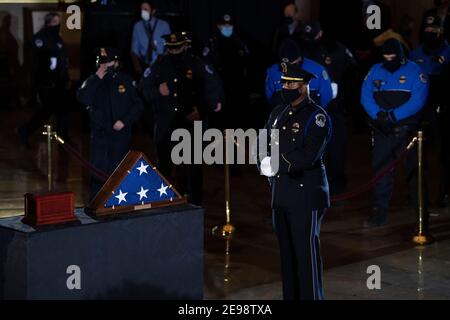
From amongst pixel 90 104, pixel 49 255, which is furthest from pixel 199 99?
pixel 49 255

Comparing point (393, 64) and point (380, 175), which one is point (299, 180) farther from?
point (393, 64)

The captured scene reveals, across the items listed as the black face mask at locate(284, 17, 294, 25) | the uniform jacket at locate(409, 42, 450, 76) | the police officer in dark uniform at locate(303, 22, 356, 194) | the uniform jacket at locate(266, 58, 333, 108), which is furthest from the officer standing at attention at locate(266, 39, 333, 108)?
the black face mask at locate(284, 17, 294, 25)

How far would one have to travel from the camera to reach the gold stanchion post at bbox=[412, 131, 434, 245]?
429 inches

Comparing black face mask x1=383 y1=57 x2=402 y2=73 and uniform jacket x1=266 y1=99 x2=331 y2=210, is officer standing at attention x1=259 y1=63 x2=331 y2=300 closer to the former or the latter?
uniform jacket x1=266 y1=99 x2=331 y2=210

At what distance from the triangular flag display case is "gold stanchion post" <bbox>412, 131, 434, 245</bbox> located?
3526 mm

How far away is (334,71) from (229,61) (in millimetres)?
2474

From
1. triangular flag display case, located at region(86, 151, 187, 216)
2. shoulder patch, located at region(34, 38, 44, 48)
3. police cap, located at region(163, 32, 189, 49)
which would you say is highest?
shoulder patch, located at region(34, 38, 44, 48)

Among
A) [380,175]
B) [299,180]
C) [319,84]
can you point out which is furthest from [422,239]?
[299,180]

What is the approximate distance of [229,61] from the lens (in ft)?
50.4

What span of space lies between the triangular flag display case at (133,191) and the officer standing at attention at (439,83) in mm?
5432

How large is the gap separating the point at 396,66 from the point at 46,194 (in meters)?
5.02

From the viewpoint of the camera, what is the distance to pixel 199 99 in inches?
484

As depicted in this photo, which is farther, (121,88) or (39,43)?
(39,43)

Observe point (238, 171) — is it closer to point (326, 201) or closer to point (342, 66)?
point (342, 66)
